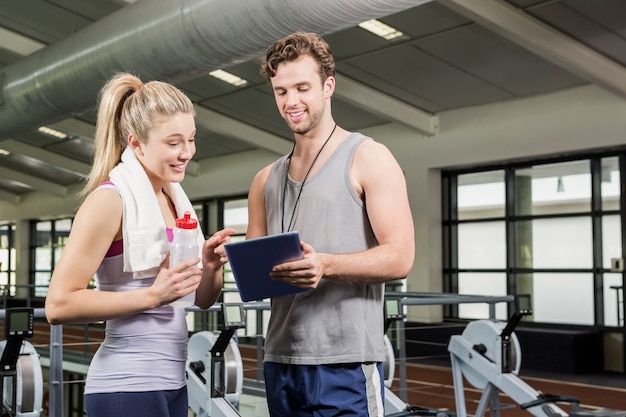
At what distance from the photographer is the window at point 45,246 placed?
18703 mm

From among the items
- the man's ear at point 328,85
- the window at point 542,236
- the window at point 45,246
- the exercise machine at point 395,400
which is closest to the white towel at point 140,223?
the man's ear at point 328,85

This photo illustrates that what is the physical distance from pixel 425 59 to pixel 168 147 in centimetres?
732

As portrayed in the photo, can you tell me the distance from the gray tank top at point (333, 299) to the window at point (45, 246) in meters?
17.7

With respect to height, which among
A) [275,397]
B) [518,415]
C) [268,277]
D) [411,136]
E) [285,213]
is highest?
[411,136]

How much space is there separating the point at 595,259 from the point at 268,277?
8.31 m

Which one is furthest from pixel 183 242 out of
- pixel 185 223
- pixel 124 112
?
pixel 124 112

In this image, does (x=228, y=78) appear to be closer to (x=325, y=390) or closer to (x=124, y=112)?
(x=124, y=112)

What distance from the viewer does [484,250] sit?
408 inches

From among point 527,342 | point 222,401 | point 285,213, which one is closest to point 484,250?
point 527,342

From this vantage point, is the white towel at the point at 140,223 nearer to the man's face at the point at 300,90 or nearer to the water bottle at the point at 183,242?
the water bottle at the point at 183,242

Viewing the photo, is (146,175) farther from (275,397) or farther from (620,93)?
(620,93)

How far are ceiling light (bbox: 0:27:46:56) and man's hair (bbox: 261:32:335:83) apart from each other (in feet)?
28.1

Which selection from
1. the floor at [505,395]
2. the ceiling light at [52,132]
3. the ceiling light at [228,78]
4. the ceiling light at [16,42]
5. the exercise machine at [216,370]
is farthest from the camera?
the ceiling light at [52,132]

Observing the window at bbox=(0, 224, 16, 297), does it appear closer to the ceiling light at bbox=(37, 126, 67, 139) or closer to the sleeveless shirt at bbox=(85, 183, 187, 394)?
the ceiling light at bbox=(37, 126, 67, 139)
